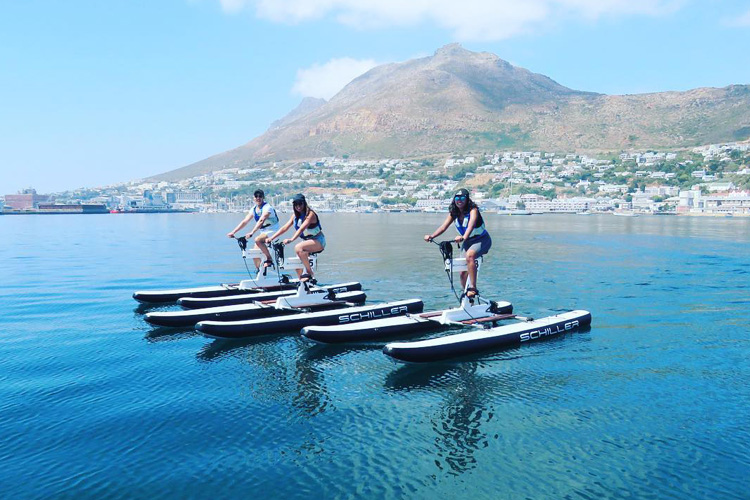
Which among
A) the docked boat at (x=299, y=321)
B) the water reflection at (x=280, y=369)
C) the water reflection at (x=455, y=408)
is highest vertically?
the docked boat at (x=299, y=321)

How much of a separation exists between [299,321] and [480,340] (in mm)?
5367

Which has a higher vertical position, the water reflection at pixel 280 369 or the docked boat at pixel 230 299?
the docked boat at pixel 230 299

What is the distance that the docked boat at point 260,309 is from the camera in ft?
52.1

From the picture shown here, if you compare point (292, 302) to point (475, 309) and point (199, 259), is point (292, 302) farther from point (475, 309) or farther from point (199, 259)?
point (199, 259)

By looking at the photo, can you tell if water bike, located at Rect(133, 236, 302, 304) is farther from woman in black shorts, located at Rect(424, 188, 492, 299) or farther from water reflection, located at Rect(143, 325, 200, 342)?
woman in black shorts, located at Rect(424, 188, 492, 299)

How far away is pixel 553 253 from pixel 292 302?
105ft

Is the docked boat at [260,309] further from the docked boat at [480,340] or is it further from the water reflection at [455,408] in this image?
the water reflection at [455,408]

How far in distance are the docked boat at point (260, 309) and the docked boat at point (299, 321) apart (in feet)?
3.61

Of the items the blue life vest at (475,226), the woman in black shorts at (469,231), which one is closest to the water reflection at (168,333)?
the woman in black shorts at (469,231)

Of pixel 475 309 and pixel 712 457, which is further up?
pixel 475 309

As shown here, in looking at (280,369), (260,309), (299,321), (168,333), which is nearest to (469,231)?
(299,321)

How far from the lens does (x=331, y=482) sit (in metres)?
7.52

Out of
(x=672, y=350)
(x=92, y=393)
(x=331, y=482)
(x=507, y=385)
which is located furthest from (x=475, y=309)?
(x=92, y=393)

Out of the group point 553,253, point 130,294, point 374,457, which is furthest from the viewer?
point 553,253
